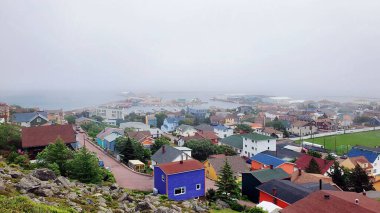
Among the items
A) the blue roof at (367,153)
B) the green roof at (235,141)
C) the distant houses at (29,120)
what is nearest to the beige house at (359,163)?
the blue roof at (367,153)

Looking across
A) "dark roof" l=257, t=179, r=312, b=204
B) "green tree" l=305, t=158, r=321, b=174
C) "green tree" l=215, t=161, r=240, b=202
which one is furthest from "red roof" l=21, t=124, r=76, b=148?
"green tree" l=305, t=158, r=321, b=174

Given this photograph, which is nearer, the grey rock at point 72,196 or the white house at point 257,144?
the grey rock at point 72,196

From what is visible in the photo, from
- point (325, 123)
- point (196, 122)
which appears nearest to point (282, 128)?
point (325, 123)

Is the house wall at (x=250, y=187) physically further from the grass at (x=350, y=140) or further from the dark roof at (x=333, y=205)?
the grass at (x=350, y=140)

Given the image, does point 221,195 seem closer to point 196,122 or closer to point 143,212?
point 143,212

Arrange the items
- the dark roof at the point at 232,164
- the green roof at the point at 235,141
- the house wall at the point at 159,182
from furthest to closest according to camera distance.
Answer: the green roof at the point at 235,141 < the dark roof at the point at 232,164 < the house wall at the point at 159,182
